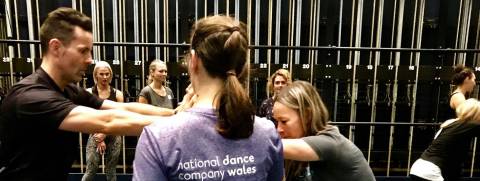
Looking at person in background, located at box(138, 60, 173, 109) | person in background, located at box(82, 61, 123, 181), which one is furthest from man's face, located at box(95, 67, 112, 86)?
person in background, located at box(138, 60, 173, 109)

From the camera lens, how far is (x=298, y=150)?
1.21 m

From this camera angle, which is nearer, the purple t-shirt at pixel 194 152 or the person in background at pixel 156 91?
the purple t-shirt at pixel 194 152

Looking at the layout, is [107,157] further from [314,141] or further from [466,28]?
[466,28]

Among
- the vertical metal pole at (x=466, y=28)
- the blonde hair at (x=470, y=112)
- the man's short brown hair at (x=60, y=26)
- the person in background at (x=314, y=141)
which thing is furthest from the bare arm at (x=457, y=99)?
the man's short brown hair at (x=60, y=26)

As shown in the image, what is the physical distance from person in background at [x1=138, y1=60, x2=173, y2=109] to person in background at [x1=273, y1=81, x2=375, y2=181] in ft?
6.40

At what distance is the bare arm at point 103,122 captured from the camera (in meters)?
1.17

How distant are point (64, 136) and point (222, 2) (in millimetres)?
3604

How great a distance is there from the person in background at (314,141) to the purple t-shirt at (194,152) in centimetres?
39

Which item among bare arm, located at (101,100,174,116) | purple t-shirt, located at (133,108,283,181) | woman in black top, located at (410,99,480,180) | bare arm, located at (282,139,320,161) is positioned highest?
purple t-shirt, located at (133,108,283,181)

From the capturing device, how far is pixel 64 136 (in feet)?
4.28

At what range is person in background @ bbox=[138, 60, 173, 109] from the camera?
316cm

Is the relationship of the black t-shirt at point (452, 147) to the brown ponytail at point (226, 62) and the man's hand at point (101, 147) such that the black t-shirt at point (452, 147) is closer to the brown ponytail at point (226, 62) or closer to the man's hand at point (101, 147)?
the brown ponytail at point (226, 62)

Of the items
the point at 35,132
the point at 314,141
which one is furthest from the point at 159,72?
the point at 314,141

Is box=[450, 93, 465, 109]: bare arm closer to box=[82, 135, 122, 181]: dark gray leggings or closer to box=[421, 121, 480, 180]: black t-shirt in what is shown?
box=[421, 121, 480, 180]: black t-shirt
